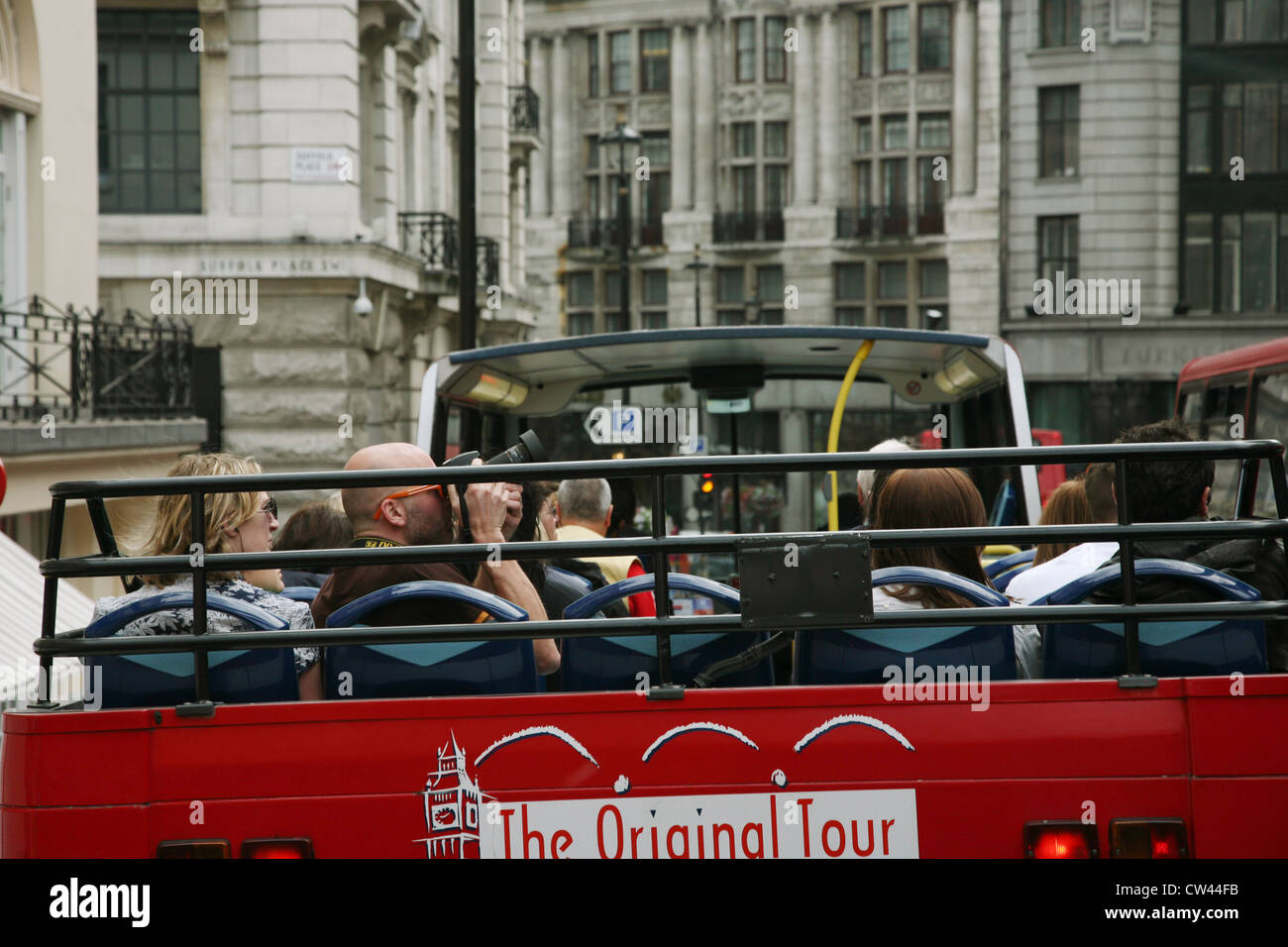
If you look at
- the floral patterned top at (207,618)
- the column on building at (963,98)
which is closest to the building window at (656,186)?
the column on building at (963,98)

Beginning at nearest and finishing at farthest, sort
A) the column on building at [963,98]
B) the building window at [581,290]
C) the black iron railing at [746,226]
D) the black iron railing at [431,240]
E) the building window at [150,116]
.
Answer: the building window at [150,116]
the black iron railing at [431,240]
the column on building at [963,98]
the black iron railing at [746,226]
the building window at [581,290]

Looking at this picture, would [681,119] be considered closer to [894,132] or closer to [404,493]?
[894,132]

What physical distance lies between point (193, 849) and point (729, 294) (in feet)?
158

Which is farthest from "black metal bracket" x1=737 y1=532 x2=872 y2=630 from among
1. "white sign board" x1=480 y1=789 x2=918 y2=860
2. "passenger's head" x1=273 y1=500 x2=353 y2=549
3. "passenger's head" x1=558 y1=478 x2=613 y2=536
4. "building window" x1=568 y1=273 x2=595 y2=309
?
"building window" x1=568 y1=273 x2=595 y2=309

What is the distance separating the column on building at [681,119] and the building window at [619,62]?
1836 mm

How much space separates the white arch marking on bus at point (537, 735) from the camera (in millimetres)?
3330

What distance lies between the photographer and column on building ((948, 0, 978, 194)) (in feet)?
157

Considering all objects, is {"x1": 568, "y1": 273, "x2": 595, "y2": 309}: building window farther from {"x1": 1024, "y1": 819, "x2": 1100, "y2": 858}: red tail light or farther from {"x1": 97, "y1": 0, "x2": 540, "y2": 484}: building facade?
{"x1": 1024, "y1": 819, "x2": 1100, "y2": 858}: red tail light

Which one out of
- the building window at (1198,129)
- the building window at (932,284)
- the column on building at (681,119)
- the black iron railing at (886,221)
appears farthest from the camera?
the column on building at (681,119)

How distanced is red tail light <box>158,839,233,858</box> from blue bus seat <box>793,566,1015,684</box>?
54.4 inches

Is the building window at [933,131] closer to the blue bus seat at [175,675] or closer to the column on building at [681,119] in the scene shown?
the column on building at [681,119]

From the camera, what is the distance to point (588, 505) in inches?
271

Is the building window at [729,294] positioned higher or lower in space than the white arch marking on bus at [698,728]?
higher
